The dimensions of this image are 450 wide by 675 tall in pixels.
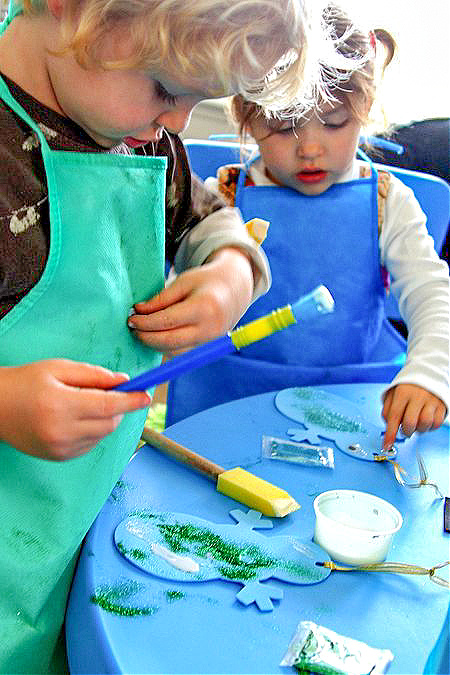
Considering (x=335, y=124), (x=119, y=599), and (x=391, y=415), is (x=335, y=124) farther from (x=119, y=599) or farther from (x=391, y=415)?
(x=119, y=599)

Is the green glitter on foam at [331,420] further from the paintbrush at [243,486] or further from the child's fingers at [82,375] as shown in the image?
the child's fingers at [82,375]

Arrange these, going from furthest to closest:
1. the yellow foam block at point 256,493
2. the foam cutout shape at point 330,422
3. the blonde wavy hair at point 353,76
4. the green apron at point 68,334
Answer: the blonde wavy hair at point 353,76 < the foam cutout shape at point 330,422 < the yellow foam block at point 256,493 < the green apron at point 68,334


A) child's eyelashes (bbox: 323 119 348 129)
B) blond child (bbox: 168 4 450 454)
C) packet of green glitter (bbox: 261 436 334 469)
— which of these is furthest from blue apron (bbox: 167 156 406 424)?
packet of green glitter (bbox: 261 436 334 469)

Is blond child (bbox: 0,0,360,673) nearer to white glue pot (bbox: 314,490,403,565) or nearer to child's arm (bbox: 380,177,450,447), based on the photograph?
white glue pot (bbox: 314,490,403,565)

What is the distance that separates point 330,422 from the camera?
85 centimetres

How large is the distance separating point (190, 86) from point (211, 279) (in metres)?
0.16

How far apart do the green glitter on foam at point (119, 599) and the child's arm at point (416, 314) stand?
0.35m

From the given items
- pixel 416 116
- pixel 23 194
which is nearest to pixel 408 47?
pixel 416 116

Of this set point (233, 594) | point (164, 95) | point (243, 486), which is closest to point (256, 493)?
point (243, 486)

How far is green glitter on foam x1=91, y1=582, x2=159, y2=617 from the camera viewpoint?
53 centimetres

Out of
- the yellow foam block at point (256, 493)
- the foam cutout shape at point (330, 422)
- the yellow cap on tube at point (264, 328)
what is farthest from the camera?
the foam cutout shape at point (330, 422)

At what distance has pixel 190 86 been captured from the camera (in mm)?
538

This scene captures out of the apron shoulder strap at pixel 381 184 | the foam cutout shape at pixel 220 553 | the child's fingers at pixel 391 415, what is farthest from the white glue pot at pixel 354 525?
the apron shoulder strap at pixel 381 184

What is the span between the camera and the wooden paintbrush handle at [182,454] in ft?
2.29
